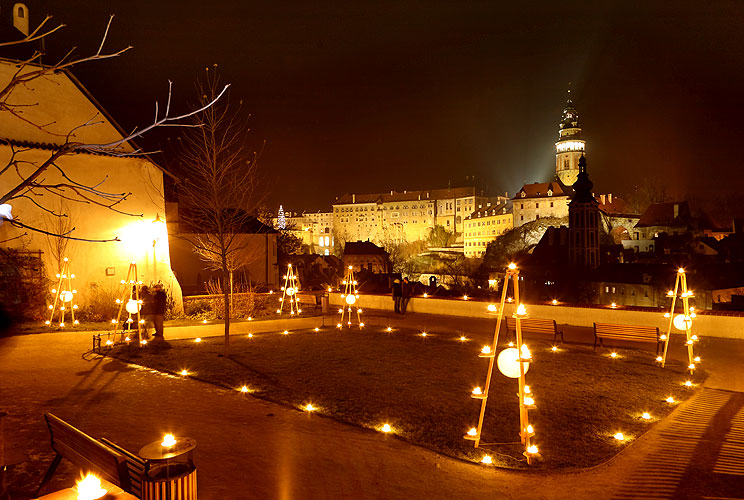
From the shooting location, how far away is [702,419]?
317 inches

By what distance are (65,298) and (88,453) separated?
1318 centimetres

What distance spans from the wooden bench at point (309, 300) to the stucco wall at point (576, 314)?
2535 millimetres

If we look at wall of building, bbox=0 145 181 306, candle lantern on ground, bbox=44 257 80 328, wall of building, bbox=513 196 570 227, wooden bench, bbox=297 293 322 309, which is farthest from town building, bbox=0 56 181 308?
wall of building, bbox=513 196 570 227

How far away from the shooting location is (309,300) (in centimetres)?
2280

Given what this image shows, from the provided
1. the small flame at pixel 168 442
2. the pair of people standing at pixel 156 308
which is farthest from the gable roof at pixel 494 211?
the small flame at pixel 168 442

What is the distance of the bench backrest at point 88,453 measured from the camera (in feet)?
13.8

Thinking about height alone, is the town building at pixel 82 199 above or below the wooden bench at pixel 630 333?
above

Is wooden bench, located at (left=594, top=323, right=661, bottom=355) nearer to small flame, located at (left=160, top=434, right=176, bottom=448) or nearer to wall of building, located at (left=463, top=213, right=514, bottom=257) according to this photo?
small flame, located at (left=160, top=434, right=176, bottom=448)

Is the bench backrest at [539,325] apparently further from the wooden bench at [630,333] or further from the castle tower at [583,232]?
the castle tower at [583,232]

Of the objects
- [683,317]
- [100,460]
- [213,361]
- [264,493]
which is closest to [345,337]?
[213,361]

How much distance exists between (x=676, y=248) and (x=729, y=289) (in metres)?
29.3

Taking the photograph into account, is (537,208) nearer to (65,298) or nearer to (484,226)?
(484,226)

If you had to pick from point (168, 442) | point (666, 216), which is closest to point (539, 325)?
point (168, 442)

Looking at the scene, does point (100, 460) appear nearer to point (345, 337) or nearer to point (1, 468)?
point (1, 468)
